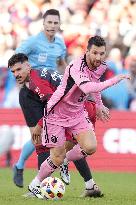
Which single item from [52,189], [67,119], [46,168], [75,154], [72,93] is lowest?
[52,189]

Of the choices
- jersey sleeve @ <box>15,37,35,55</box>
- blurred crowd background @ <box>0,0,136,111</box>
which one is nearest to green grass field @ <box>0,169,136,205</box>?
jersey sleeve @ <box>15,37,35,55</box>

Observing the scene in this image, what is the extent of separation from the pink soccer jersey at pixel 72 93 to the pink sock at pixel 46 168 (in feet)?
1.54

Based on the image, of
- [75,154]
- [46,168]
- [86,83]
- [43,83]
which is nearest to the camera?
[86,83]

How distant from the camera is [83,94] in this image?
9.20 meters

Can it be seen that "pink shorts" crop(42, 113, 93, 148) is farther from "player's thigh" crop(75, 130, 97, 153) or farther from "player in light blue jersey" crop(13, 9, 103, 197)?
"player in light blue jersey" crop(13, 9, 103, 197)

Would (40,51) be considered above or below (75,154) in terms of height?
above

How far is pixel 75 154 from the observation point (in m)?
9.70

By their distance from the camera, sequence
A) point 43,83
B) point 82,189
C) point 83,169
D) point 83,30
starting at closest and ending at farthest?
point 43,83, point 83,169, point 82,189, point 83,30

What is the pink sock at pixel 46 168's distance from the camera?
9219 mm

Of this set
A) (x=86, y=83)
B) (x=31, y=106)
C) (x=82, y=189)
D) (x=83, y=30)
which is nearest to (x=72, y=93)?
(x=86, y=83)

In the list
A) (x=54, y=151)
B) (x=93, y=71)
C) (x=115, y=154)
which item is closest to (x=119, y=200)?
(x=54, y=151)

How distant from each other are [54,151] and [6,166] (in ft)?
21.3

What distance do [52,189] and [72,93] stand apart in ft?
3.68

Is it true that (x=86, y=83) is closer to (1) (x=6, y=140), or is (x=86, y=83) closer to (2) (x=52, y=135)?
(2) (x=52, y=135)
